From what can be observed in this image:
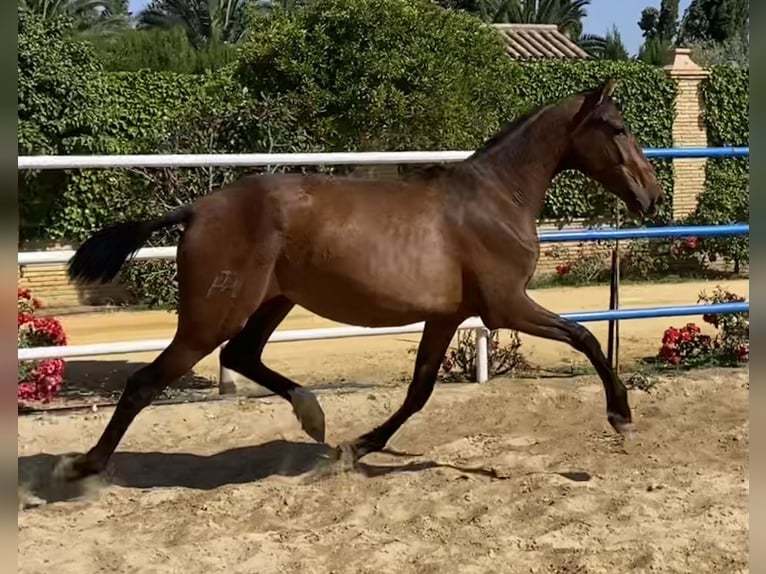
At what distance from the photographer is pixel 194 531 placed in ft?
12.0

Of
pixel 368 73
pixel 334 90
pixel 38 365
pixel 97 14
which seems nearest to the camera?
pixel 38 365

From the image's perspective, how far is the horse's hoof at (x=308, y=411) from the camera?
14.6 feet

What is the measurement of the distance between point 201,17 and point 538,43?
15895mm

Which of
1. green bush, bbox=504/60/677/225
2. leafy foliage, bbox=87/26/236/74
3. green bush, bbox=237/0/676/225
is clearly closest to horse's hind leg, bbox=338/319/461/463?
green bush, bbox=237/0/676/225

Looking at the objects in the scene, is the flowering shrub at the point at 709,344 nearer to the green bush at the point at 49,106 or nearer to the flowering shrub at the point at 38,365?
the flowering shrub at the point at 38,365

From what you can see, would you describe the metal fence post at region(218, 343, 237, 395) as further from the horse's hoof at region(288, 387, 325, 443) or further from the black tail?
the black tail

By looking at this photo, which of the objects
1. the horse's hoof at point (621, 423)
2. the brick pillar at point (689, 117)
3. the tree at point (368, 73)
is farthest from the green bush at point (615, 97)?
the horse's hoof at point (621, 423)

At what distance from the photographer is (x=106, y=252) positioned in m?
4.14

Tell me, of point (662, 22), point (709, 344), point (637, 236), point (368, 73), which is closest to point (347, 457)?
point (637, 236)

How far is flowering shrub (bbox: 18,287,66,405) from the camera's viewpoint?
223 inches

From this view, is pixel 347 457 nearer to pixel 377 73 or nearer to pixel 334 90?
pixel 377 73

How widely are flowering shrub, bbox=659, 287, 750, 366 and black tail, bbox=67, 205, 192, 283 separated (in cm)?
399

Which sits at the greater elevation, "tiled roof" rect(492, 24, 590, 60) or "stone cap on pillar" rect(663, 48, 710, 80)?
"tiled roof" rect(492, 24, 590, 60)

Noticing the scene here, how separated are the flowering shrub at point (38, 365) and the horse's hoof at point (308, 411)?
1.85m
